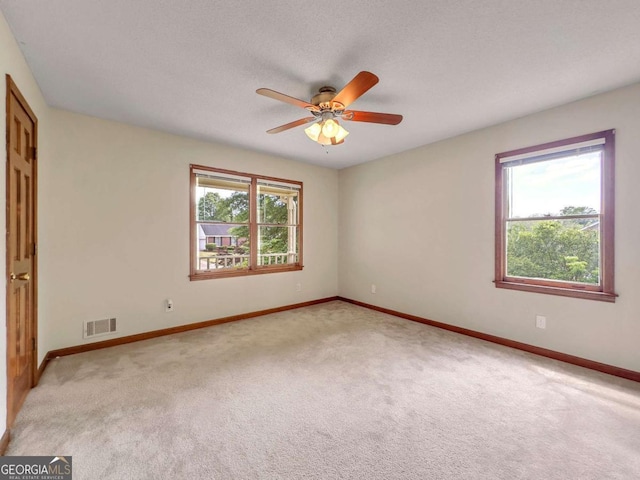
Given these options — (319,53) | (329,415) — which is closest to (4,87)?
(319,53)

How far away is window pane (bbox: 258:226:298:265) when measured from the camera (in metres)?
4.54

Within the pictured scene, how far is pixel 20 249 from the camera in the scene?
6.77ft

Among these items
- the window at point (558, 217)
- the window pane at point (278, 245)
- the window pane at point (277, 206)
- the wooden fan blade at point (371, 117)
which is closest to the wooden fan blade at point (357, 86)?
the wooden fan blade at point (371, 117)

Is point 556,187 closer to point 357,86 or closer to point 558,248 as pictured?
point 558,248

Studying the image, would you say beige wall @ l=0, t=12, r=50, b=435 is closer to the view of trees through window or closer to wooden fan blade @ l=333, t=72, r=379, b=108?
wooden fan blade @ l=333, t=72, r=379, b=108

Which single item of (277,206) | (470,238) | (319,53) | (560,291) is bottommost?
(560,291)

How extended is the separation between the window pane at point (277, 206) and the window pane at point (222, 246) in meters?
0.41

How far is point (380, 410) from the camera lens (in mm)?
2000

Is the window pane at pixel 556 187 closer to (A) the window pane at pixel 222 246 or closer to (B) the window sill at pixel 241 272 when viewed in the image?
(B) the window sill at pixel 241 272

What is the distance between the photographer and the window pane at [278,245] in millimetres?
4543

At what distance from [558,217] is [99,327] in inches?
197

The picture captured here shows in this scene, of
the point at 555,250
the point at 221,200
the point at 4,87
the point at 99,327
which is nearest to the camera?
the point at 4,87

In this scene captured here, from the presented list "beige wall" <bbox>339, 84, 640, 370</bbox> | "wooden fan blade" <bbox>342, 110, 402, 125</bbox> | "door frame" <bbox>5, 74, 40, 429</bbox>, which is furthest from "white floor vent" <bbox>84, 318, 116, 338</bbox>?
"beige wall" <bbox>339, 84, 640, 370</bbox>

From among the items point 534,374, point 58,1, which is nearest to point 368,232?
point 534,374
